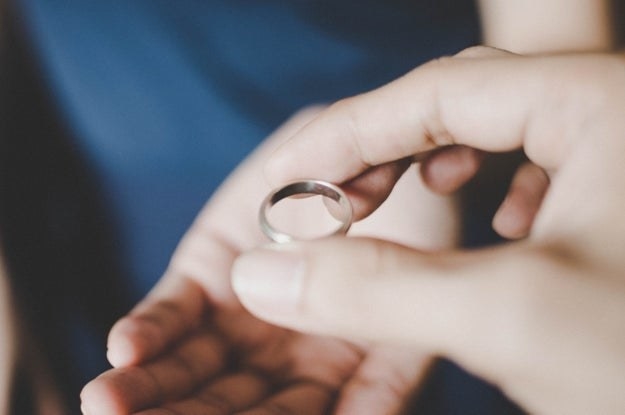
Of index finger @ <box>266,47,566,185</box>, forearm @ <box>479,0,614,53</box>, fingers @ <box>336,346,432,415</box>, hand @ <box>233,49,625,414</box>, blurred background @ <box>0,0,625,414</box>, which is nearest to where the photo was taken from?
hand @ <box>233,49,625,414</box>

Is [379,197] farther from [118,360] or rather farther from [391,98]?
[118,360]

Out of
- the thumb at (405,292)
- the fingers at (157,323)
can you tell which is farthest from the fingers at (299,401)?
the thumb at (405,292)

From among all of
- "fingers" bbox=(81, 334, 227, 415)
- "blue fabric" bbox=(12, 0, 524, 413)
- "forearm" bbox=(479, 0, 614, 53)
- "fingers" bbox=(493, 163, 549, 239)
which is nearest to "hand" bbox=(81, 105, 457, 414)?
"fingers" bbox=(81, 334, 227, 415)

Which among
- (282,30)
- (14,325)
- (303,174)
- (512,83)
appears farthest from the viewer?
(282,30)

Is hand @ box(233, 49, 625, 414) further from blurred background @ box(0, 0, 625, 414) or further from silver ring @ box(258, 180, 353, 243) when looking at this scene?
blurred background @ box(0, 0, 625, 414)

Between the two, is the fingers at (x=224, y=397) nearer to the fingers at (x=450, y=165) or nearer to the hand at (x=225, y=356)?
the hand at (x=225, y=356)

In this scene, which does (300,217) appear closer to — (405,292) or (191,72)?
(191,72)

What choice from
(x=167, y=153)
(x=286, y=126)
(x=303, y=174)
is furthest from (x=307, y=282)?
(x=167, y=153)
